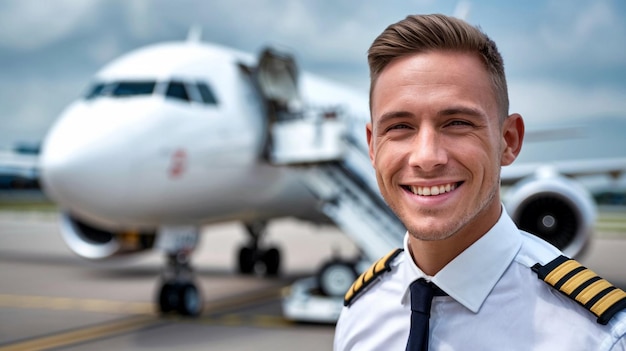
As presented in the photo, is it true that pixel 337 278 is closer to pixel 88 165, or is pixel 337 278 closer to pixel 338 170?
pixel 338 170

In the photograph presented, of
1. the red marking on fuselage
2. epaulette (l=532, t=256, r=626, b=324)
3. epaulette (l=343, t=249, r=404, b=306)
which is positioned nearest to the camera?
epaulette (l=532, t=256, r=626, b=324)

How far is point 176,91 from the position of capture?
8.18 meters

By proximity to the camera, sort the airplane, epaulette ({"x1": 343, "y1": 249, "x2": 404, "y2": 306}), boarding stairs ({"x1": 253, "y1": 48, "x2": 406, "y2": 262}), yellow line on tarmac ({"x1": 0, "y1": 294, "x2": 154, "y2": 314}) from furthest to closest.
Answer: yellow line on tarmac ({"x1": 0, "y1": 294, "x2": 154, "y2": 314}) < boarding stairs ({"x1": 253, "y1": 48, "x2": 406, "y2": 262}) < the airplane < epaulette ({"x1": 343, "y1": 249, "x2": 404, "y2": 306})

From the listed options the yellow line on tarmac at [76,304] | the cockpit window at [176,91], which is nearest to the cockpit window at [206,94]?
the cockpit window at [176,91]

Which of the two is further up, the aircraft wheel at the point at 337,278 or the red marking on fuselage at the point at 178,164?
the red marking on fuselage at the point at 178,164

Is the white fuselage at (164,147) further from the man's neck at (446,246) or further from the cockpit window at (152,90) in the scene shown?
the man's neck at (446,246)

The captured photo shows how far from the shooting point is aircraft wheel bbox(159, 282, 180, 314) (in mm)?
8602

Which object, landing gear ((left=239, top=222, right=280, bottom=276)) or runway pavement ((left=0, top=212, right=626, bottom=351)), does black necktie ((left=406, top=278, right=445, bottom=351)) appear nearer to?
runway pavement ((left=0, top=212, right=626, bottom=351))

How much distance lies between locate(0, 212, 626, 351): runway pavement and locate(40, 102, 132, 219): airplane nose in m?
1.49

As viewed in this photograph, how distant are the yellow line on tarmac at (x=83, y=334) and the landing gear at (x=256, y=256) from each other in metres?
5.52

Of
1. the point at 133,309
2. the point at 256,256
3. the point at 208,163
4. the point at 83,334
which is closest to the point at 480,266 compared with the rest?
the point at 208,163

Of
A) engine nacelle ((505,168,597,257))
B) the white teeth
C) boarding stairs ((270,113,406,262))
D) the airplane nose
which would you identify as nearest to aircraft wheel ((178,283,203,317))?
the airplane nose

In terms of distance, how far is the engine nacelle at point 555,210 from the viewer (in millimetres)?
8633

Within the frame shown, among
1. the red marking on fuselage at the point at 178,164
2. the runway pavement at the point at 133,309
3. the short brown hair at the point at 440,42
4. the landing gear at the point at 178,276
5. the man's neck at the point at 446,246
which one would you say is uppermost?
the red marking on fuselage at the point at 178,164
